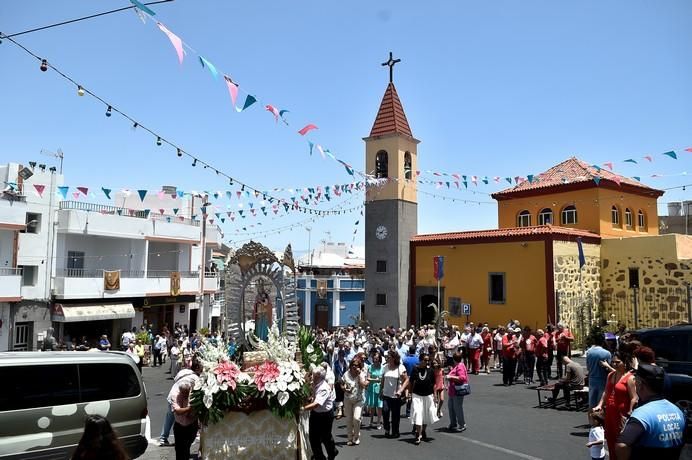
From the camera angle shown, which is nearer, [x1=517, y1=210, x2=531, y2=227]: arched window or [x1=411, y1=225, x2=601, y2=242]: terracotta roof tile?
[x1=411, y1=225, x2=601, y2=242]: terracotta roof tile

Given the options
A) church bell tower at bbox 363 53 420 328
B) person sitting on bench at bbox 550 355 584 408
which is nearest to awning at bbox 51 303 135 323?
church bell tower at bbox 363 53 420 328

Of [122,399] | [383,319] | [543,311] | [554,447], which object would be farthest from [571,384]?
[383,319]

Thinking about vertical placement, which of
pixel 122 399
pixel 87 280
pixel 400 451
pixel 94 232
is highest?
pixel 94 232

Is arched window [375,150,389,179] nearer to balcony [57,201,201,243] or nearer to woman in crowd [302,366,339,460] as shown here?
balcony [57,201,201,243]

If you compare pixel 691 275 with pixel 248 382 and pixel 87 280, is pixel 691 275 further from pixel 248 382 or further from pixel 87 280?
pixel 87 280

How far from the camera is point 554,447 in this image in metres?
8.80

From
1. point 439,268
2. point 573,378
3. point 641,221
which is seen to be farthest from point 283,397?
point 641,221

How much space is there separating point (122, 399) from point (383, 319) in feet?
67.4

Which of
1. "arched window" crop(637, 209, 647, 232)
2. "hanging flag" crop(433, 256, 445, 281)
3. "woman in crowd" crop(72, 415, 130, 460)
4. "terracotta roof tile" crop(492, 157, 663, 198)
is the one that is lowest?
"woman in crowd" crop(72, 415, 130, 460)

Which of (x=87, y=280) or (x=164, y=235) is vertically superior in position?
(x=164, y=235)

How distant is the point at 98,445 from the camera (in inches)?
136

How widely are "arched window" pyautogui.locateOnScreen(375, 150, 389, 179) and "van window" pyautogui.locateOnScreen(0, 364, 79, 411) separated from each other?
70.8 ft

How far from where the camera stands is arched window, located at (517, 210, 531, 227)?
29000mm

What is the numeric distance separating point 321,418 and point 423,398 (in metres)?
2.51
